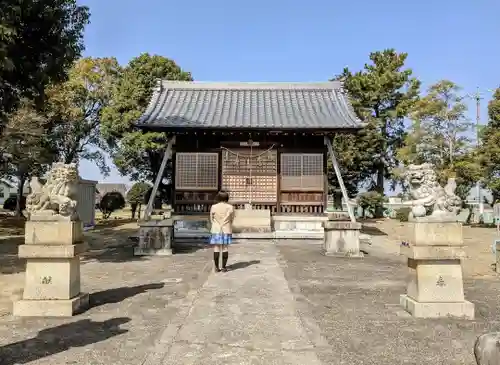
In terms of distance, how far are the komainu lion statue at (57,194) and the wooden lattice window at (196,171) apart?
41.2 ft

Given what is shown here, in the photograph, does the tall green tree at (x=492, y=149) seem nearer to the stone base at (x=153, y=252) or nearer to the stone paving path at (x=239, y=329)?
the stone base at (x=153, y=252)

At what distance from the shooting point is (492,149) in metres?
26.2

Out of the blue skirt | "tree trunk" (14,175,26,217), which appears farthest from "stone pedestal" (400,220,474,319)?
"tree trunk" (14,175,26,217)

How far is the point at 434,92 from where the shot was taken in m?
29.7

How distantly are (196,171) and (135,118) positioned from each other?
33.9 ft

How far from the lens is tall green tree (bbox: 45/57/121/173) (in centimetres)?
2598

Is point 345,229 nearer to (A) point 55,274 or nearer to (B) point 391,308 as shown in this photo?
(B) point 391,308

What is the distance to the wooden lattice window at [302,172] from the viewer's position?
19.7 m

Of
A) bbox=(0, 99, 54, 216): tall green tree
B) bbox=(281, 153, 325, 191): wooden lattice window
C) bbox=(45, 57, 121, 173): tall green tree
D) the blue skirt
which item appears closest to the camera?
the blue skirt

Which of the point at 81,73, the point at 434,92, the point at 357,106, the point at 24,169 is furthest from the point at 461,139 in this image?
the point at 24,169

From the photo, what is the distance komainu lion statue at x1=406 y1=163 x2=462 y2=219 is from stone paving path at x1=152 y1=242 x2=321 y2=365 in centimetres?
258

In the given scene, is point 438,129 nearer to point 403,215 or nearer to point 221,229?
point 403,215

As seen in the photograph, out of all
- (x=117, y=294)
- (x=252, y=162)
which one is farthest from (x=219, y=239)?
(x=252, y=162)

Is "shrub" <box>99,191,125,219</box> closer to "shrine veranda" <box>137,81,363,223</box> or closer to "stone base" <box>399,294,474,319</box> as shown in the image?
"shrine veranda" <box>137,81,363,223</box>
